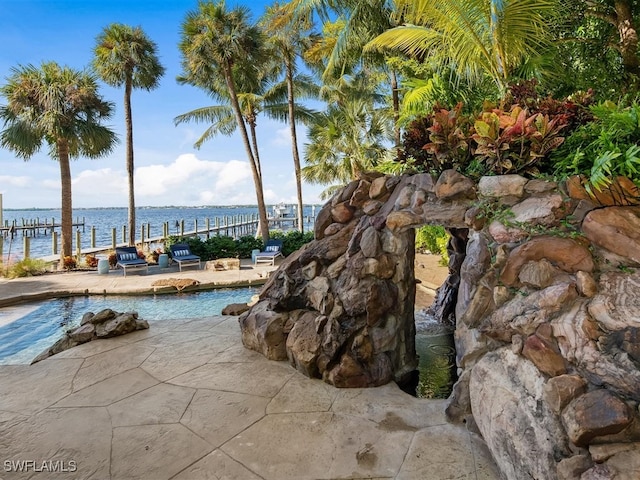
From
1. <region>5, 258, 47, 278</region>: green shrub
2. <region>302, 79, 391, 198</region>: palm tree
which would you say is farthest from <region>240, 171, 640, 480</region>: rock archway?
<region>302, 79, 391, 198</region>: palm tree

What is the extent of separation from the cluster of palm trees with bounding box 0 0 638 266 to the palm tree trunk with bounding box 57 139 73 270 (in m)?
0.04

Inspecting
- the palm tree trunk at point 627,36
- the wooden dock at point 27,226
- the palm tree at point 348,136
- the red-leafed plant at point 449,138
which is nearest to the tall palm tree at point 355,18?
the palm tree at point 348,136

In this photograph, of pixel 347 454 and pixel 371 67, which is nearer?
pixel 347 454

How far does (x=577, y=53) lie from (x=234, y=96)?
36.2 feet

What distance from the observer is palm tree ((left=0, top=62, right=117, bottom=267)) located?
11680 mm

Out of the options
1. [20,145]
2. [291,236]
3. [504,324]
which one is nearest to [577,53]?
[504,324]

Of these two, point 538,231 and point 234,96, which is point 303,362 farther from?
point 234,96

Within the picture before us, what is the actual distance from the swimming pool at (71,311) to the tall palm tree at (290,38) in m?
9.36

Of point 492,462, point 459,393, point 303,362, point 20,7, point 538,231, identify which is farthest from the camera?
point 20,7

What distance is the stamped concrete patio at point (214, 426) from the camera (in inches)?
94.7

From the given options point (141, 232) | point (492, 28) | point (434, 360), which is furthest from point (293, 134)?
point (434, 360)

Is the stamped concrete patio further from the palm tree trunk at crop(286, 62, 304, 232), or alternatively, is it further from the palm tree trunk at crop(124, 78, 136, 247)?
the palm tree trunk at crop(286, 62, 304, 232)

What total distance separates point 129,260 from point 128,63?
8.08 meters

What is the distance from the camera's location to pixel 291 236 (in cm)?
1519
